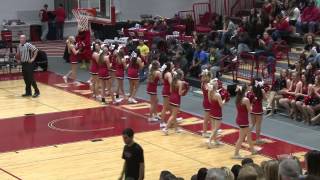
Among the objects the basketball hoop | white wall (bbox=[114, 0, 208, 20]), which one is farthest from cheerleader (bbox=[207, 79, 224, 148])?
white wall (bbox=[114, 0, 208, 20])

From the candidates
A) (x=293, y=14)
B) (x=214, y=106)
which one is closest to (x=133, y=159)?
(x=214, y=106)

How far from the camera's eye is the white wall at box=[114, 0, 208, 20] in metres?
36.0

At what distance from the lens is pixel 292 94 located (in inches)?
767

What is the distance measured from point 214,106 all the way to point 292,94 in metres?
3.81

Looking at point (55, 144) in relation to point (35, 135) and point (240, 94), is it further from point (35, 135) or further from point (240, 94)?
point (240, 94)

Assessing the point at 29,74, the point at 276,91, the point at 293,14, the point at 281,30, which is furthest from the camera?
the point at 293,14

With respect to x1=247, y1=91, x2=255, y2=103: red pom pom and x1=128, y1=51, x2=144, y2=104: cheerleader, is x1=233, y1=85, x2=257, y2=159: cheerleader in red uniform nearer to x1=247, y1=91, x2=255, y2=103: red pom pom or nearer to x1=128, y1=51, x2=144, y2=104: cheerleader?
x1=247, y1=91, x2=255, y2=103: red pom pom

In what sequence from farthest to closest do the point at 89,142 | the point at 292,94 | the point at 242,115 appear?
the point at 292,94, the point at 89,142, the point at 242,115

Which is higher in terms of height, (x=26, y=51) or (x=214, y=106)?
(x=26, y=51)

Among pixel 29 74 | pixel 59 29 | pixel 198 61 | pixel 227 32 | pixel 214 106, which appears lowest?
pixel 214 106

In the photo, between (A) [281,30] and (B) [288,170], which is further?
(A) [281,30]

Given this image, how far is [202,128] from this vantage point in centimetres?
1869

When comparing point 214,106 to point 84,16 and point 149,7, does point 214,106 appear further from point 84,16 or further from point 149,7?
point 149,7

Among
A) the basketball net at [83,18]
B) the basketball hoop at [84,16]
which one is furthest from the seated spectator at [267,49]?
the basketball net at [83,18]
